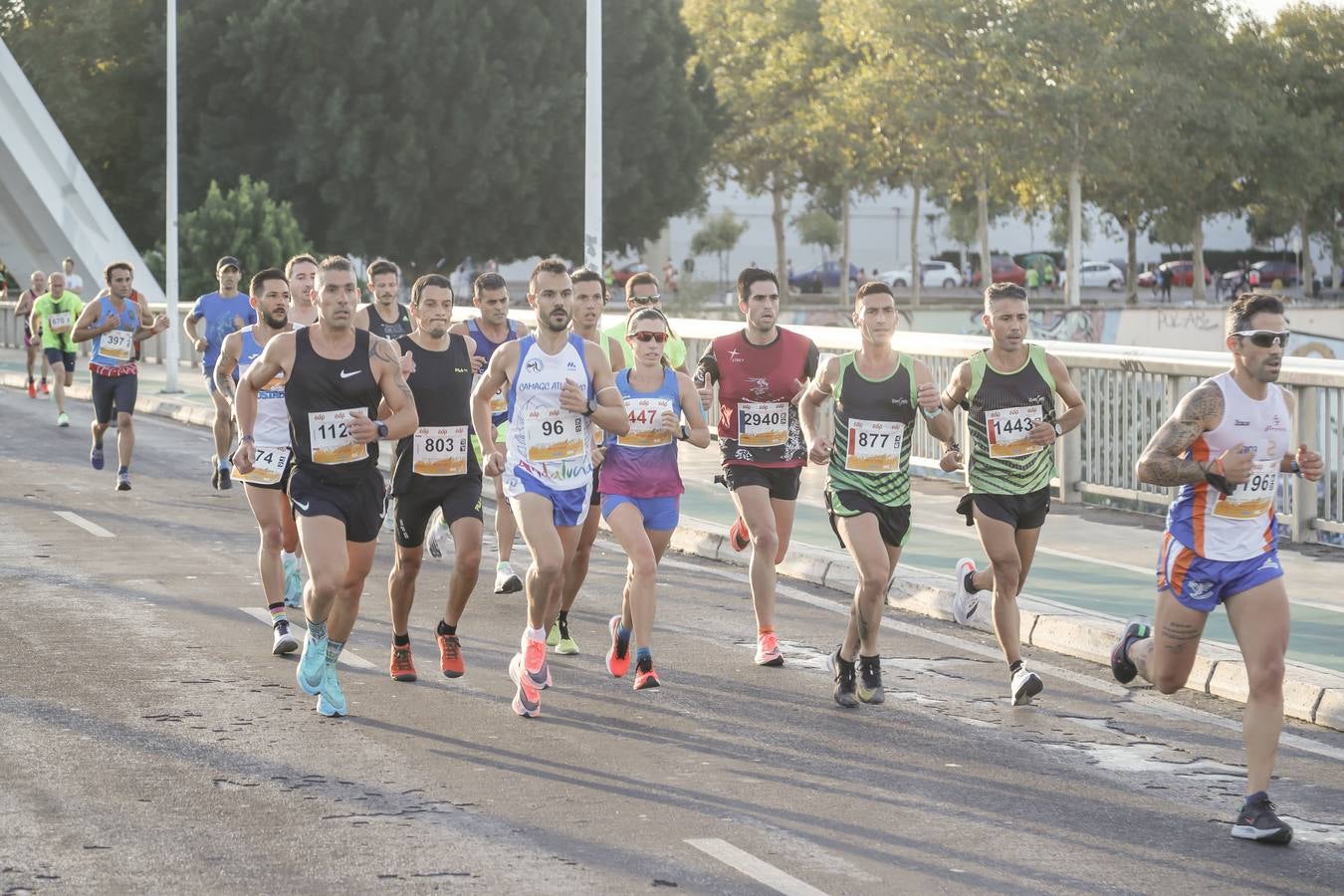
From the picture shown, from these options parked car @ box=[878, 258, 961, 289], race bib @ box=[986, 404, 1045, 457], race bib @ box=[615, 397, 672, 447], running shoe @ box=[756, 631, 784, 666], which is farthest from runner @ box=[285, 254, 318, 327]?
parked car @ box=[878, 258, 961, 289]

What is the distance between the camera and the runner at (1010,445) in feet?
30.3

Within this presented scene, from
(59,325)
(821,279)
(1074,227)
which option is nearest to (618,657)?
(59,325)

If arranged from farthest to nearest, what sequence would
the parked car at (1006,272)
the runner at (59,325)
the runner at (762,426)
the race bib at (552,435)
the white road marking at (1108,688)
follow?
the parked car at (1006,272)
the runner at (59,325)
the runner at (762,426)
the race bib at (552,435)
the white road marking at (1108,688)

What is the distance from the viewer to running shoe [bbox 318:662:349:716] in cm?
883

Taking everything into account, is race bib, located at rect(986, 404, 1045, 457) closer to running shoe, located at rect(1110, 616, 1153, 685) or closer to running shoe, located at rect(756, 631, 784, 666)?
running shoe, located at rect(1110, 616, 1153, 685)

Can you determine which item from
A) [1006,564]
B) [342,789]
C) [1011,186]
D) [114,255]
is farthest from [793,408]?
[1011,186]

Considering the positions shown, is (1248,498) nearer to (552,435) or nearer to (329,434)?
(552,435)

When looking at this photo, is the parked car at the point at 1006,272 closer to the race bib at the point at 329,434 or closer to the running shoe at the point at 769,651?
the running shoe at the point at 769,651

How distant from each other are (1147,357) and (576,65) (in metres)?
42.4

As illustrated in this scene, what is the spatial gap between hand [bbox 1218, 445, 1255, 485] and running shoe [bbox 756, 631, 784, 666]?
3.60 metres

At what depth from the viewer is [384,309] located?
13.4 meters

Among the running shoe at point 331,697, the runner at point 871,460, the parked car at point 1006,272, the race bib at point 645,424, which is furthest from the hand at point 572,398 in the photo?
the parked car at point 1006,272

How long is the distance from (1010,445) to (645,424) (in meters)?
1.69

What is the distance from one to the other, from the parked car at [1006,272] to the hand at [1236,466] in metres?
77.6
